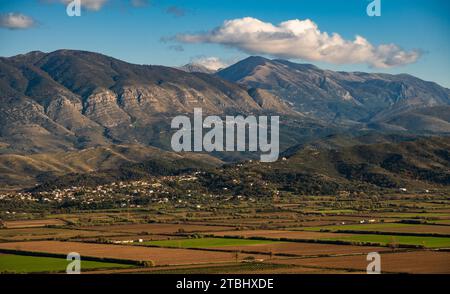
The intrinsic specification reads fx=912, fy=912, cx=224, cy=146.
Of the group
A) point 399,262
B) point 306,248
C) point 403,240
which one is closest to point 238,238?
point 306,248

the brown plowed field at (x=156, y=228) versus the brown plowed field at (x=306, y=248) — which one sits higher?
the brown plowed field at (x=156, y=228)

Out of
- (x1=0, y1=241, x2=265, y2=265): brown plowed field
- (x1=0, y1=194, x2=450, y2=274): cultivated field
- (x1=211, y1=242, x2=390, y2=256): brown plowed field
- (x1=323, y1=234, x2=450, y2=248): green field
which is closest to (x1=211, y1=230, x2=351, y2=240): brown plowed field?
(x1=0, y1=194, x2=450, y2=274): cultivated field

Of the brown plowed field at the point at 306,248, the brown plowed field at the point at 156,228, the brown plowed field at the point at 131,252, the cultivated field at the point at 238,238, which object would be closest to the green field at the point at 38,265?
the cultivated field at the point at 238,238

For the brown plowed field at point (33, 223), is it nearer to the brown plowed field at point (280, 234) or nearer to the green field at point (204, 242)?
the brown plowed field at point (280, 234)

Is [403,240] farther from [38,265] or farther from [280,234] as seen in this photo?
[38,265]

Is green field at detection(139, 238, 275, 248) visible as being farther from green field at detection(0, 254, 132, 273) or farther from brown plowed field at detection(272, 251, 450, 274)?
brown plowed field at detection(272, 251, 450, 274)
